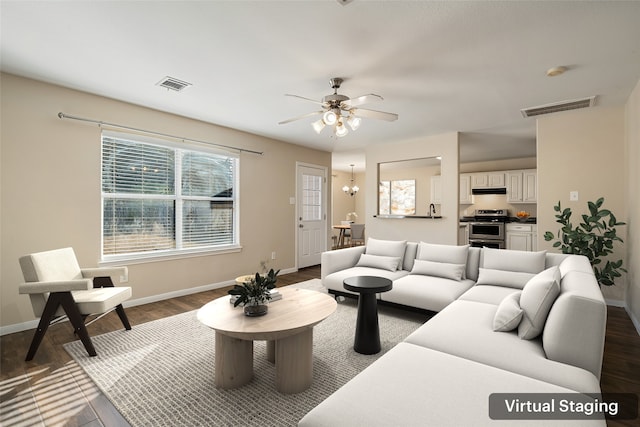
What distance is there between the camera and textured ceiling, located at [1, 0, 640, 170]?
6.62 ft

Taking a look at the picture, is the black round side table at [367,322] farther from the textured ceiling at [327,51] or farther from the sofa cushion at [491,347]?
the textured ceiling at [327,51]

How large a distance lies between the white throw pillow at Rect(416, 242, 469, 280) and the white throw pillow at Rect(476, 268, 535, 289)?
0.90 ft

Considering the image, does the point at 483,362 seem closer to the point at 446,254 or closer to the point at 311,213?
the point at 446,254

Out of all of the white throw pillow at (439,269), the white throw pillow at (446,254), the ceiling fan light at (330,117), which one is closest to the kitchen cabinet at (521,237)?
the white throw pillow at (446,254)

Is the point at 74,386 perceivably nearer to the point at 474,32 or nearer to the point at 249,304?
the point at 249,304

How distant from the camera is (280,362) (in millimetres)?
1980

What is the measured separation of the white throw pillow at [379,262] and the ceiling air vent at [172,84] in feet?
9.66

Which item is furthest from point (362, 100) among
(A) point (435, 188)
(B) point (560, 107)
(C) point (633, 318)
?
(A) point (435, 188)

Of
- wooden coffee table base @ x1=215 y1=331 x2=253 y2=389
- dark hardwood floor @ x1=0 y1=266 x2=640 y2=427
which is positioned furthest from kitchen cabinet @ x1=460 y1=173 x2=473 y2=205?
wooden coffee table base @ x1=215 y1=331 x2=253 y2=389

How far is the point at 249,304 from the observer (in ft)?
7.09

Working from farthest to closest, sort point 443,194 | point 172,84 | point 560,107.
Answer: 1. point 443,194
2. point 560,107
3. point 172,84

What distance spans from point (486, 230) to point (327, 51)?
19.7ft

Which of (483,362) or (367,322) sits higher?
(483,362)

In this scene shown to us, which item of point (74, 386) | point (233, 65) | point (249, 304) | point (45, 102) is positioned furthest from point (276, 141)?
point (74, 386)
